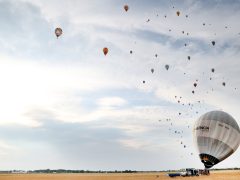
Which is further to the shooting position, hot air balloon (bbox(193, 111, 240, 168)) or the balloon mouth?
hot air balloon (bbox(193, 111, 240, 168))

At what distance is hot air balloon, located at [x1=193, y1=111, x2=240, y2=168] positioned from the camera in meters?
51.8

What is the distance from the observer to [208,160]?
2045 inches

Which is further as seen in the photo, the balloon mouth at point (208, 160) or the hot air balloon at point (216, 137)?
the hot air balloon at point (216, 137)

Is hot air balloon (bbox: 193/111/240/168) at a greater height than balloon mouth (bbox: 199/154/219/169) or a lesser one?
greater

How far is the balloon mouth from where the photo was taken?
51656 mm

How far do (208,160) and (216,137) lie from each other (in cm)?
365

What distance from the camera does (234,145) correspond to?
54000 millimetres

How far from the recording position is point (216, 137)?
51906mm

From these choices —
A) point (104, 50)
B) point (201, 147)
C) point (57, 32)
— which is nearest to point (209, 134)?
point (201, 147)

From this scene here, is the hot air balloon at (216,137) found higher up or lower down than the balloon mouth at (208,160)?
higher up

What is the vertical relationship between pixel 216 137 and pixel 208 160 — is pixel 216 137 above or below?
above

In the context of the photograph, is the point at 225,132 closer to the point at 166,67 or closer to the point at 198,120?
the point at 198,120

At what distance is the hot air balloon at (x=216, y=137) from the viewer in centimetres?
5178

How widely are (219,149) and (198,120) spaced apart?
6384 millimetres
